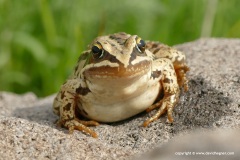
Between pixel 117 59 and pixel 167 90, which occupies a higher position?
pixel 117 59

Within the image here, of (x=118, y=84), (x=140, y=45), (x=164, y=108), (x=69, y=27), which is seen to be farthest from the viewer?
(x=69, y=27)

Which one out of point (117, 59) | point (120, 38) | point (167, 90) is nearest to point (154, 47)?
point (167, 90)

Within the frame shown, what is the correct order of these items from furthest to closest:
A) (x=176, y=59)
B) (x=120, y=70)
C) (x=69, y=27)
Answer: (x=69, y=27)
(x=176, y=59)
(x=120, y=70)

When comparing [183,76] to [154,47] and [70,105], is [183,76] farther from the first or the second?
[70,105]

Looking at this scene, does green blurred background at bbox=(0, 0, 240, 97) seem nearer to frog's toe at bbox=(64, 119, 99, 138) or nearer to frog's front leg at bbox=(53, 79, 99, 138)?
frog's front leg at bbox=(53, 79, 99, 138)

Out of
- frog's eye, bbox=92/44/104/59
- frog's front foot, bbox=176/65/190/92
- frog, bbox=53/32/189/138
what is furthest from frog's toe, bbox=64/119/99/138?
frog's front foot, bbox=176/65/190/92

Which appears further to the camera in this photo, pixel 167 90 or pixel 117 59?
pixel 167 90

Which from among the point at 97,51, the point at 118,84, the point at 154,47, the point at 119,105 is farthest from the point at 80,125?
the point at 154,47

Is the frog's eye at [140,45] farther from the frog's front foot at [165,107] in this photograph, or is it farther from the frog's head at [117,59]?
the frog's front foot at [165,107]

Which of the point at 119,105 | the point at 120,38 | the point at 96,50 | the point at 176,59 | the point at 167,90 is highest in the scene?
the point at 120,38
